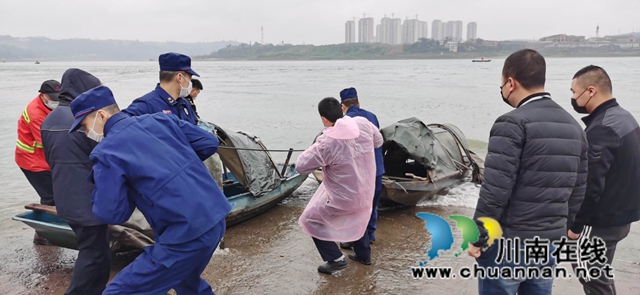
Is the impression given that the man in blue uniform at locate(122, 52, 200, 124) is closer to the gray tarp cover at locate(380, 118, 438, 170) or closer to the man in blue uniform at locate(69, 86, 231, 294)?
the man in blue uniform at locate(69, 86, 231, 294)

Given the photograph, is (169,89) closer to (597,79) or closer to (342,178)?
(342,178)

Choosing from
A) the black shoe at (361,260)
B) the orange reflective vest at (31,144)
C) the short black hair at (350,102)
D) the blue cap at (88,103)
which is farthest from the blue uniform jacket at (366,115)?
the orange reflective vest at (31,144)

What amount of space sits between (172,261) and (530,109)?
7.13 ft

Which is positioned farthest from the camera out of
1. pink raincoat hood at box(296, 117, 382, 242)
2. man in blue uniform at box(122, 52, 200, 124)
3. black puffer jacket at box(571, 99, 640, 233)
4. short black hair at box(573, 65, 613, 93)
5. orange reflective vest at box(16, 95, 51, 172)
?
orange reflective vest at box(16, 95, 51, 172)

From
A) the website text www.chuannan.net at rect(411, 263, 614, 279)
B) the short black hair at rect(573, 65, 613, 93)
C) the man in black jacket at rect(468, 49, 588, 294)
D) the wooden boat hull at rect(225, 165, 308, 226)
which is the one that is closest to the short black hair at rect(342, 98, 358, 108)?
the website text www.chuannan.net at rect(411, 263, 614, 279)

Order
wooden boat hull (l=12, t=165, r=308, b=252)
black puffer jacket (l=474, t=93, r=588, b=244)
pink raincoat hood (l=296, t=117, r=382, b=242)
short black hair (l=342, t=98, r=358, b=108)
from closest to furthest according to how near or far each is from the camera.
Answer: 1. black puffer jacket (l=474, t=93, r=588, b=244)
2. pink raincoat hood (l=296, t=117, r=382, b=242)
3. wooden boat hull (l=12, t=165, r=308, b=252)
4. short black hair (l=342, t=98, r=358, b=108)

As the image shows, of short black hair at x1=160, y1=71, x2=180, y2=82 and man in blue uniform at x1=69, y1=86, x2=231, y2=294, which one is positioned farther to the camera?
short black hair at x1=160, y1=71, x2=180, y2=82

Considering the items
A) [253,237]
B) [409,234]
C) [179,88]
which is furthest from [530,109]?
[253,237]

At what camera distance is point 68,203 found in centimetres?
341

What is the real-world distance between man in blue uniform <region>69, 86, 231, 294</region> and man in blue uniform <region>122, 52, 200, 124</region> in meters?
1.24

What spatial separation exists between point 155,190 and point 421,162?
16.5 ft

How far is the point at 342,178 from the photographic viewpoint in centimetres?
395

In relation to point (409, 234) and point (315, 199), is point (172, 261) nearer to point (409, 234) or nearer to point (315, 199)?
point (315, 199)

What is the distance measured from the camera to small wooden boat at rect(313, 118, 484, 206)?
660cm
